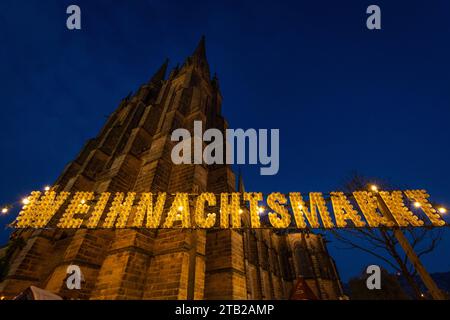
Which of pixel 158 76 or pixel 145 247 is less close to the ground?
pixel 158 76

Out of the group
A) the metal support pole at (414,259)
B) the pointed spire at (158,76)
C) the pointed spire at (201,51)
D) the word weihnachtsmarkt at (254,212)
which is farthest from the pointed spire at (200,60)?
the metal support pole at (414,259)

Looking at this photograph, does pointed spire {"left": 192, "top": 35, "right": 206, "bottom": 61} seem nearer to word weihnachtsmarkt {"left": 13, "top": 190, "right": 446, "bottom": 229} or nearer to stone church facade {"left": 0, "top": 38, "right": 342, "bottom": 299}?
stone church facade {"left": 0, "top": 38, "right": 342, "bottom": 299}

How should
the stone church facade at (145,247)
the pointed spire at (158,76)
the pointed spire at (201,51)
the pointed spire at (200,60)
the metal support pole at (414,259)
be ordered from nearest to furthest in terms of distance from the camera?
the metal support pole at (414,259) → the stone church facade at (145,247) → the pointed spire at (200,60) → the pointed spire at (201,51) → the pointed spire at (158,76)

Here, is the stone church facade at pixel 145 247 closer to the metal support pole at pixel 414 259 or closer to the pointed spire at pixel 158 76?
the metal support pole at pixel 414 259

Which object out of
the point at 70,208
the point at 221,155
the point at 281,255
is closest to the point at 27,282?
the point at 70,208

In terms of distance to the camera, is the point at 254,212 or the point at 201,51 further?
the point at 201,51

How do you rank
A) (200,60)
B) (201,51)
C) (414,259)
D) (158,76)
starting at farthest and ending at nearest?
(158,76) < (201,51) < (200,60) < (414,259)

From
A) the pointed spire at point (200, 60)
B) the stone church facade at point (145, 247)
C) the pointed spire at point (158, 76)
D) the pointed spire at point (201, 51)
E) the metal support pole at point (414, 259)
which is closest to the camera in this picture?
the metal support pole at point (414, 259)

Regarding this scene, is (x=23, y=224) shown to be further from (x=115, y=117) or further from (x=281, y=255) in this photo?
(x=281, y=255)

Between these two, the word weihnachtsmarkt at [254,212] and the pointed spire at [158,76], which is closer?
the word weihnachtsmarkt at [254,212]

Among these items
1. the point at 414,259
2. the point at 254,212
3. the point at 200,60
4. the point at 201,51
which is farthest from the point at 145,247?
the point at 201,51

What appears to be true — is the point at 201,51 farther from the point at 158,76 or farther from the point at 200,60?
the point at 158,76

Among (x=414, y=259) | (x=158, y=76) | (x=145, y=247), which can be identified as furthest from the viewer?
(x=158, y=76)
